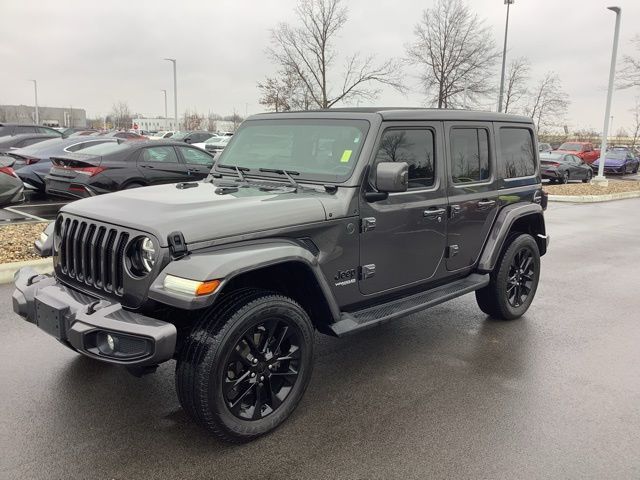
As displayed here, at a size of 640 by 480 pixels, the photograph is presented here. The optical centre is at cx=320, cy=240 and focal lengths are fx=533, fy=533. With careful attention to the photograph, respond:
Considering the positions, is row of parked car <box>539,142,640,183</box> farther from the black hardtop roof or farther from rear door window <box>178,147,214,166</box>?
the black hardtop roof

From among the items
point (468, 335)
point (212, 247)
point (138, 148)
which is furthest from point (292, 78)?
point (212, 247)

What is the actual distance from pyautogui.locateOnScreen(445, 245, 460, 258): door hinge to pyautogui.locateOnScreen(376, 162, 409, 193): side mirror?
43.3 inches

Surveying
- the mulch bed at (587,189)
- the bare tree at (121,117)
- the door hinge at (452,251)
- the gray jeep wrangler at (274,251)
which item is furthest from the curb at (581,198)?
the bare tree at (121,117)

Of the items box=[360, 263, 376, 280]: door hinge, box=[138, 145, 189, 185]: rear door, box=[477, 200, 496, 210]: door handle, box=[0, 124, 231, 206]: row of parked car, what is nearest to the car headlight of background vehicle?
box=[360, 263, 376, 280]: door hinge

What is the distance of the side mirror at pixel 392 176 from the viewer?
138 inches

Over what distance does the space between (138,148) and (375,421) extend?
8622 mm

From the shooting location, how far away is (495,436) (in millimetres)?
3264

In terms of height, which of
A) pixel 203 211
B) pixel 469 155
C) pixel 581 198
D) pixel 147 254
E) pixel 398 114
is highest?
pixel 398 114

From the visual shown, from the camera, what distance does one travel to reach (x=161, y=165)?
10.6 m

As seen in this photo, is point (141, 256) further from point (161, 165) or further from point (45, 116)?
point (45, 116)

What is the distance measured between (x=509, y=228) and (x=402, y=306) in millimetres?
1593

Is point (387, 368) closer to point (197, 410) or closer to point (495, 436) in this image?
point (495, 436)

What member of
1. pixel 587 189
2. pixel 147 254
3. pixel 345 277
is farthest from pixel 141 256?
pixel 587 189

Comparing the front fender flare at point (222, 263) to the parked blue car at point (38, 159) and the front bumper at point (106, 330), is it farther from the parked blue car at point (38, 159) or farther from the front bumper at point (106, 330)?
the parked blue car at point (38, 159)
